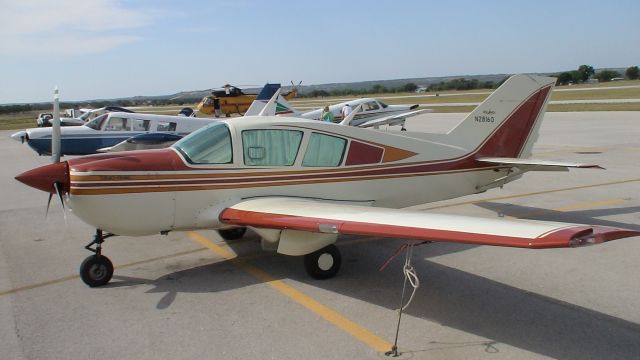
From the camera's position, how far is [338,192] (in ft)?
21.8

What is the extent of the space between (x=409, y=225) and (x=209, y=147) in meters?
2.71

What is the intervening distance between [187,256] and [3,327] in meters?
2.51

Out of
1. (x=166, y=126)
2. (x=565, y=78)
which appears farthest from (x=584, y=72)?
(x=166, y=126)

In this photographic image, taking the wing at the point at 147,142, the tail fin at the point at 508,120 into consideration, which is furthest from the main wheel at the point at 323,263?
the wing at the point at 147,142

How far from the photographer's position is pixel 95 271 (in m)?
5.90

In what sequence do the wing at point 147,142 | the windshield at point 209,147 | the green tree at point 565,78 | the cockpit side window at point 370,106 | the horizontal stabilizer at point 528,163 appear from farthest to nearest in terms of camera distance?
the green tree at point 565,78 < the cockpit side window at point 370,106 < the wing at point 147,142 < the horizontal stabilizer at point 528,163 < the windshield at point 209,147

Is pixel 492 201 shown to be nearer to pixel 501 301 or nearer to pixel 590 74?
pixel 501 301

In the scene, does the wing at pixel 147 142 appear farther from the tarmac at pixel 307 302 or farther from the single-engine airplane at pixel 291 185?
the single-engine airplane at pixel 291 185

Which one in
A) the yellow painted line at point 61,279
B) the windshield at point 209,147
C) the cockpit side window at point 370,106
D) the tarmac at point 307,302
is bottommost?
the yellow painted line at point 61,279

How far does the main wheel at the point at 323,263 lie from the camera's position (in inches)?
233

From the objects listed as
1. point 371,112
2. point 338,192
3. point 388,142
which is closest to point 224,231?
point 338,192

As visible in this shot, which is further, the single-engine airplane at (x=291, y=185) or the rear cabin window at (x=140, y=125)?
the rear cabin window at (x=140, y=125)

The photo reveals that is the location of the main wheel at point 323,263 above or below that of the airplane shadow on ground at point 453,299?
above

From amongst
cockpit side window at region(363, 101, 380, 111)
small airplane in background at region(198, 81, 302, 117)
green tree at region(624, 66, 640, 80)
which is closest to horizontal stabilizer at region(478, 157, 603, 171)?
cockpit side window at region(363, 101, 380, 111)
